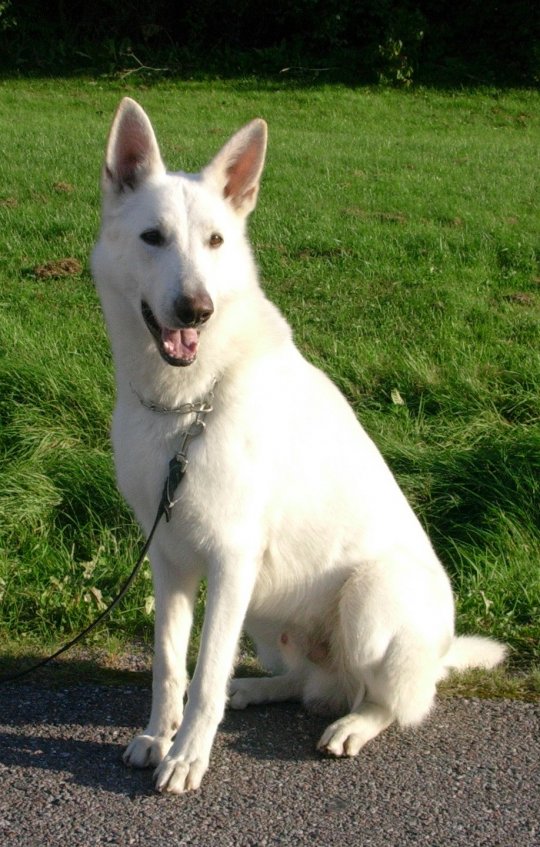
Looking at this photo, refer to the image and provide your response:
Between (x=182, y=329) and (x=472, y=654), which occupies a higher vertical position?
(x=182, y=329)

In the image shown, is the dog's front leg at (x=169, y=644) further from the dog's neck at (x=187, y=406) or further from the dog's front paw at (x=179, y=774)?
the dog's neck at (x=187, y=406)

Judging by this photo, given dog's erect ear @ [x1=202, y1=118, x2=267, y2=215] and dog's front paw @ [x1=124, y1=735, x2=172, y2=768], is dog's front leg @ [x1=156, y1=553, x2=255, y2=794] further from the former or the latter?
dog's erect ear @ [x1=202, y1=118, x2=267, y2=215]

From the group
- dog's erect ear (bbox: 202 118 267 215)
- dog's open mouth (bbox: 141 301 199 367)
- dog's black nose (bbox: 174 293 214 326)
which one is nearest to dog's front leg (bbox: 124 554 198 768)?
dog's open mouth (bbox: 141 301 199 367)

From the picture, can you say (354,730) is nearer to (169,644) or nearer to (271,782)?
(271,782)

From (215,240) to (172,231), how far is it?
0.53 feet

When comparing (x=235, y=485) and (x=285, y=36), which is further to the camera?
(x=285, y=36)

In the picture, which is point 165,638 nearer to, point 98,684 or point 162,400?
point 98,684

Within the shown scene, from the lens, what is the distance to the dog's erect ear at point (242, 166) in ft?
11.4

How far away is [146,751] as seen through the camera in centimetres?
313

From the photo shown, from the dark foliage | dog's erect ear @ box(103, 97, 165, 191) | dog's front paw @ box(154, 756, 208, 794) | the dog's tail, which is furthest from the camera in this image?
the dark foliage

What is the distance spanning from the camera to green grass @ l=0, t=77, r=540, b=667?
14.5 ft

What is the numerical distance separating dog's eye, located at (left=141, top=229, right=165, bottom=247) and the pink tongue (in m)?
0.28

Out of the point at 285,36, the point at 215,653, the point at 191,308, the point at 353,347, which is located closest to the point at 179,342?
the point at 191,308

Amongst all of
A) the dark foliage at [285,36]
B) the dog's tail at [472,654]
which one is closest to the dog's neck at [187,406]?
the dog's tail at [472,654]
